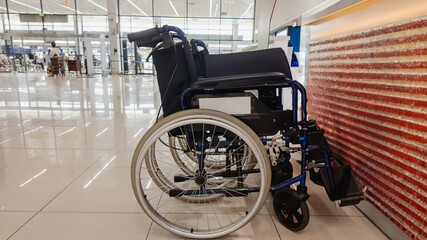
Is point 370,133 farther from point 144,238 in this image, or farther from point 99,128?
point 99,128

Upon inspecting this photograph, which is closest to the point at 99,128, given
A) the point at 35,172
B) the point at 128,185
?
the point at 35,172

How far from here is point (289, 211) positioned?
4.19 ft

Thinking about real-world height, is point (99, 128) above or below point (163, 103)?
below

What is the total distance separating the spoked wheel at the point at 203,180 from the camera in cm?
106

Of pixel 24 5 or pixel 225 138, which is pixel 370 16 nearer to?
pixel 225 138

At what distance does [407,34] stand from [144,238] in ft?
4.74

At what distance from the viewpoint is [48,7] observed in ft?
54.7

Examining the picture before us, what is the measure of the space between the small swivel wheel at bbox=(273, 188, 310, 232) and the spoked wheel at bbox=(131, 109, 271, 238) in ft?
0.46

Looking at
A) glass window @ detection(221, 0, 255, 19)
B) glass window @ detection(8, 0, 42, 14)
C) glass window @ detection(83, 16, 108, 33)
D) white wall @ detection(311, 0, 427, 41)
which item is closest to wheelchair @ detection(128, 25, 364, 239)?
white wall @ detection(311, 0, 427, 41)

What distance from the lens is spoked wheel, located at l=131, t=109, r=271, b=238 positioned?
1061 millimetres

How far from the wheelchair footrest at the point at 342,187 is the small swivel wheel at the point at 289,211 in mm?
145

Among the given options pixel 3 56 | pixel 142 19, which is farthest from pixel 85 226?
pixel 3 56

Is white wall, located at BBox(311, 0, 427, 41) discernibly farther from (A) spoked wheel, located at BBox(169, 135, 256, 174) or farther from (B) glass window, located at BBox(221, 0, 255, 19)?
(B) glass window, located at BBox(221, 0, 255, 19)

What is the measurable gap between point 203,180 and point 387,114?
2.98ft
